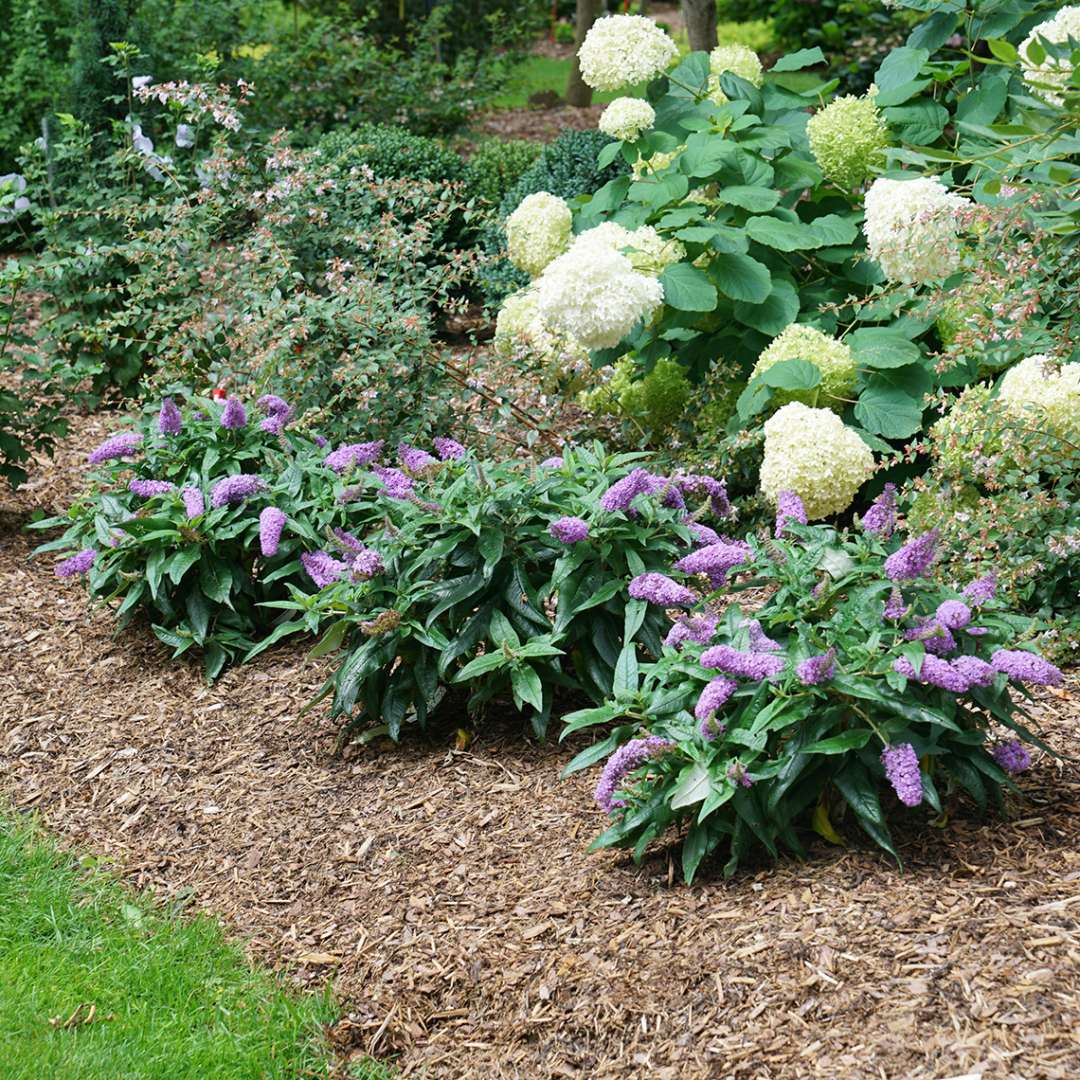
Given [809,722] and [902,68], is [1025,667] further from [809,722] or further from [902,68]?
[902,68]

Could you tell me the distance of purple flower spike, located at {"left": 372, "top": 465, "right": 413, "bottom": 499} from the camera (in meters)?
3.80

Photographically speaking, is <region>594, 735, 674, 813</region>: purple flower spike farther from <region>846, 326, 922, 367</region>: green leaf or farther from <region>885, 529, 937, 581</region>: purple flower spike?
<region>846, 326, 922, 367</region>: green leaf

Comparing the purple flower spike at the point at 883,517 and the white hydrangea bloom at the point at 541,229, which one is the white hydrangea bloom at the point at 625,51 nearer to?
the white hydrangea bloom at the point at 541,229

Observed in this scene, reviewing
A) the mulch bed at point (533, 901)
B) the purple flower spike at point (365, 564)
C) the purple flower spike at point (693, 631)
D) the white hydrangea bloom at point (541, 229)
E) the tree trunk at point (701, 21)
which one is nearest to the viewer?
the mulch bed at point (533, 901)

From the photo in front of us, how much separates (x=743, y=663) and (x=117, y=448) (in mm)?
2619

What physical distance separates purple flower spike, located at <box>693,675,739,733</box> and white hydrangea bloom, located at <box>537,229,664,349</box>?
6.33ft

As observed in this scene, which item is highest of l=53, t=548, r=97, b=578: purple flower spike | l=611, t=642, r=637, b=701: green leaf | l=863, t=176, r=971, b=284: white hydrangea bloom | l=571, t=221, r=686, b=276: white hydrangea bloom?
l=863, t=176, r=971, b=284: white hydrangea bloom

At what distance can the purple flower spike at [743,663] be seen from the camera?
276 centimetres

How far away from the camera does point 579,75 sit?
1241 centimetres

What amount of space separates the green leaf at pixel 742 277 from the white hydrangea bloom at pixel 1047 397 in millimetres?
1140

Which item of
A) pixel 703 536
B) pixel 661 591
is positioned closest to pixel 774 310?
pixel 703 536

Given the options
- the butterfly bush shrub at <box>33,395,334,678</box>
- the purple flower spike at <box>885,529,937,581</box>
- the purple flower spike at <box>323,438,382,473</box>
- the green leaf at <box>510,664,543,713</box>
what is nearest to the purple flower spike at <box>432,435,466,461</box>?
the purple flower spike at <box>323,438,382,473</box>

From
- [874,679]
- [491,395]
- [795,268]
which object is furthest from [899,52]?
[874,679]

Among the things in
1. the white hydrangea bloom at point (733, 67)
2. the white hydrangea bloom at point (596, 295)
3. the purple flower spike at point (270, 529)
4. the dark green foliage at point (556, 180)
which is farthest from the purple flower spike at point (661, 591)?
the dark green foliage at point (556, 180)
